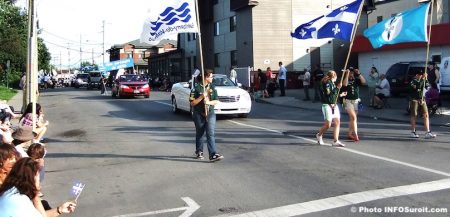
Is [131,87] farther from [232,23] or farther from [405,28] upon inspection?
[405,28]

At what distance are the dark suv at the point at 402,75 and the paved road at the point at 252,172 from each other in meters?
10.3

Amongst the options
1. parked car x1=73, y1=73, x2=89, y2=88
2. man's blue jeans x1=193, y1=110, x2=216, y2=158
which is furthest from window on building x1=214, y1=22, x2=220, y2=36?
man's blue jeans x1=193, y1=110, x2=216, y2=158

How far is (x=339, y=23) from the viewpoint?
1287 centimetres

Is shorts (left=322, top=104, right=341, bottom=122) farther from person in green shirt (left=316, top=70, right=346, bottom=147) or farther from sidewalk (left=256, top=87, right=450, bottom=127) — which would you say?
sidewalk (left=256, top=87, right=450, bottom=127)

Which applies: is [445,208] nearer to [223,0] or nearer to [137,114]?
[137,114]

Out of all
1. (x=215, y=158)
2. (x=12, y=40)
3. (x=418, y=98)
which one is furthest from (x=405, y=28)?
(x=12, y=40)

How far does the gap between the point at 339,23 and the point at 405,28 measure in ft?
4.95

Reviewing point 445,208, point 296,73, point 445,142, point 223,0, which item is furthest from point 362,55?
point 445,208

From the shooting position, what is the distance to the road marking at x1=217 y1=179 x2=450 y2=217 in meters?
6.37

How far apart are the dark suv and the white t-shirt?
2299 cm

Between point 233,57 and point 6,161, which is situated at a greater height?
point 233,57

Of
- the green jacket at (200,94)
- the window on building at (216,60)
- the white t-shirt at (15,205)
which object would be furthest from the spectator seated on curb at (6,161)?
the window on building at (216,60)

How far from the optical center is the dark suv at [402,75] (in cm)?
2491

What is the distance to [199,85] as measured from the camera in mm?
10234
